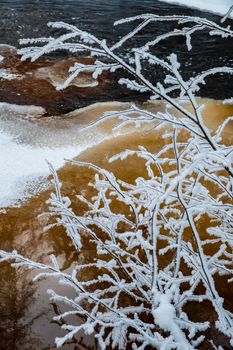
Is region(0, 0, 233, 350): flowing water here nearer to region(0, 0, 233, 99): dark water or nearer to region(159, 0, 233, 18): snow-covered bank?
region(0, 0, 233, 99): dark water

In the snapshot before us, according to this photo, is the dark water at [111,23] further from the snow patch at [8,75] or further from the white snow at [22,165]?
the white snow at [22,165]

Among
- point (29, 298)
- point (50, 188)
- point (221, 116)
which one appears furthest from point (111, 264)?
point (221, 116)

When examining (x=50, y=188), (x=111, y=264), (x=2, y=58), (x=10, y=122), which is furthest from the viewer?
(x=2, y=58)

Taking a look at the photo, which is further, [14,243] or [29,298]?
[14,243]

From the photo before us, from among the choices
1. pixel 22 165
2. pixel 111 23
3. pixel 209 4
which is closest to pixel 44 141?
pixel 22 165

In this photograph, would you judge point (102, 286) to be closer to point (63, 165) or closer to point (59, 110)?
point (63, 165)

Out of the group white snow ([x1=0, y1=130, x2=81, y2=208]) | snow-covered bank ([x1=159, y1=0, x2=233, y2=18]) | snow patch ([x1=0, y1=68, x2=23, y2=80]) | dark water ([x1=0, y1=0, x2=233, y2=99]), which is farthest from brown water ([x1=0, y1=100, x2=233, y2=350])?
snow-covered bank ([x1=159, y1=0, x2=233, y2=18])
